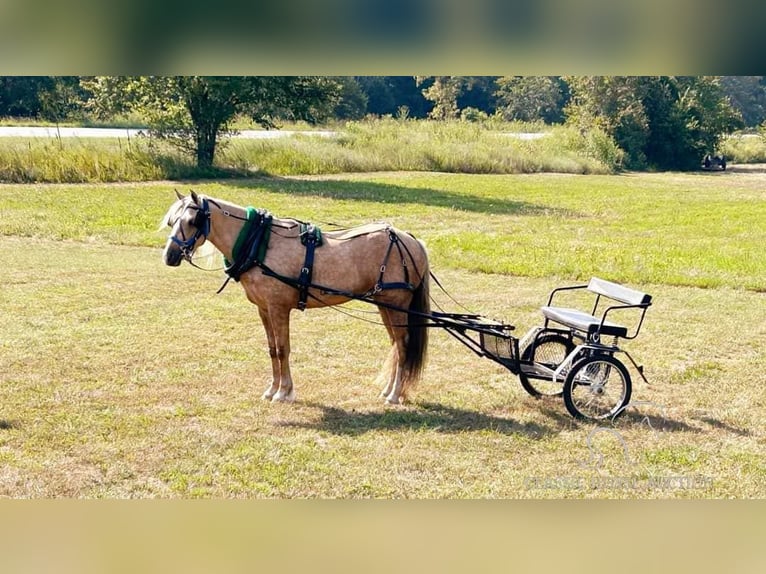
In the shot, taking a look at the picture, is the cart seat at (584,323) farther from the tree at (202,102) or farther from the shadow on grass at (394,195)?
the tree at (202,102)

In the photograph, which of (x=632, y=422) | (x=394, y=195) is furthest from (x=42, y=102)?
(x=632, y=422)

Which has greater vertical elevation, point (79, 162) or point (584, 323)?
point (79, 162)

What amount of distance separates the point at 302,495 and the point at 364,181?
19896 millimetres

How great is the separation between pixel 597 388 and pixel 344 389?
2.30 metres

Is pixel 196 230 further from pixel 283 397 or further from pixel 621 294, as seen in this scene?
pixel 621 294

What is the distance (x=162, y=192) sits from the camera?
19875mm

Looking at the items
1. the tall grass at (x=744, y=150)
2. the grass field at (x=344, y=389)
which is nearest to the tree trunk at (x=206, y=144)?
the grass field at (x=344, y=389)

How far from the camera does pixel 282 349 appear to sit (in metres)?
6.59

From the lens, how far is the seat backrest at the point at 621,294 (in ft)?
19.5

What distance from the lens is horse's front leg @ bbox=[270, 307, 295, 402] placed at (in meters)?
6.49

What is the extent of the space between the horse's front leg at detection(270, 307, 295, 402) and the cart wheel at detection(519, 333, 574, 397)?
6.45 feet

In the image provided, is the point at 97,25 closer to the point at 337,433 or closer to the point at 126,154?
the point at 337,433

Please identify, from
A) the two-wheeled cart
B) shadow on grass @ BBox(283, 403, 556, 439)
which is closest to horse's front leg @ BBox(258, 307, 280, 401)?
shadow on grass @ BBox(283, 403, 556, 439)

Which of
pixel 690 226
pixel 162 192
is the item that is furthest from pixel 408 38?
pixel 162 192
